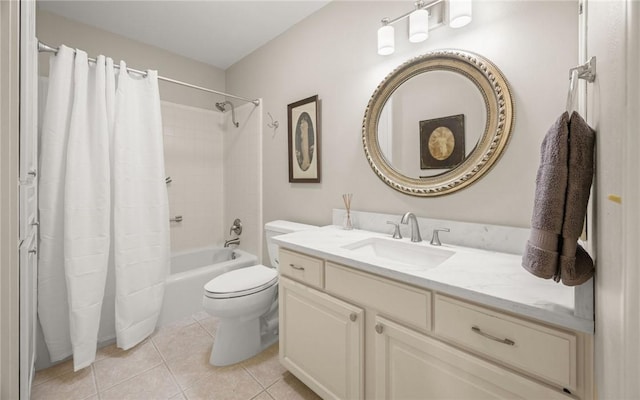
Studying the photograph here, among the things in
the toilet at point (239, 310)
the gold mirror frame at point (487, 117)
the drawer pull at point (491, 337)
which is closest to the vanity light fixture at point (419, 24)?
the gold mirror frame at point (487, 117)

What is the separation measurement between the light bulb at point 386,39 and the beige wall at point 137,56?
209 cm

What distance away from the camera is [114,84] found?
176 centimetres

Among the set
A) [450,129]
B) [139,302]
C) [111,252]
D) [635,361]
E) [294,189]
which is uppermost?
[450,129]

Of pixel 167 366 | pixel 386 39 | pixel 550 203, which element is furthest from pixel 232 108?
pixel 550 203

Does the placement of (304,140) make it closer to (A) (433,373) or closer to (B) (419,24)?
(B) (419,24)

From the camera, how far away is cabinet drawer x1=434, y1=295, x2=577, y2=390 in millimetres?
656

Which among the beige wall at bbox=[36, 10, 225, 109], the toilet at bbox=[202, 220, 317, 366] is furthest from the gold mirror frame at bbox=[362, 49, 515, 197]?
the beige wall at bbox=[36, 10, 225, 109]

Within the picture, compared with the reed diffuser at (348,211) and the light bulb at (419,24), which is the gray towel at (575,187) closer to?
the light bulb at (419,24)

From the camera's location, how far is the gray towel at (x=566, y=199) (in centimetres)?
56

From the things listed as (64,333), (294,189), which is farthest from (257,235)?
(64,333)

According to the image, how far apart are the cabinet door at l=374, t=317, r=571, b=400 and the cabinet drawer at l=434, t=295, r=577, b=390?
4 centimetres

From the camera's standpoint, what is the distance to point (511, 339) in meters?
0.73

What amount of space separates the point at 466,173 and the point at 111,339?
8.23 feet

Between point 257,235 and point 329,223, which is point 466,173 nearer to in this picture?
point 329,223
